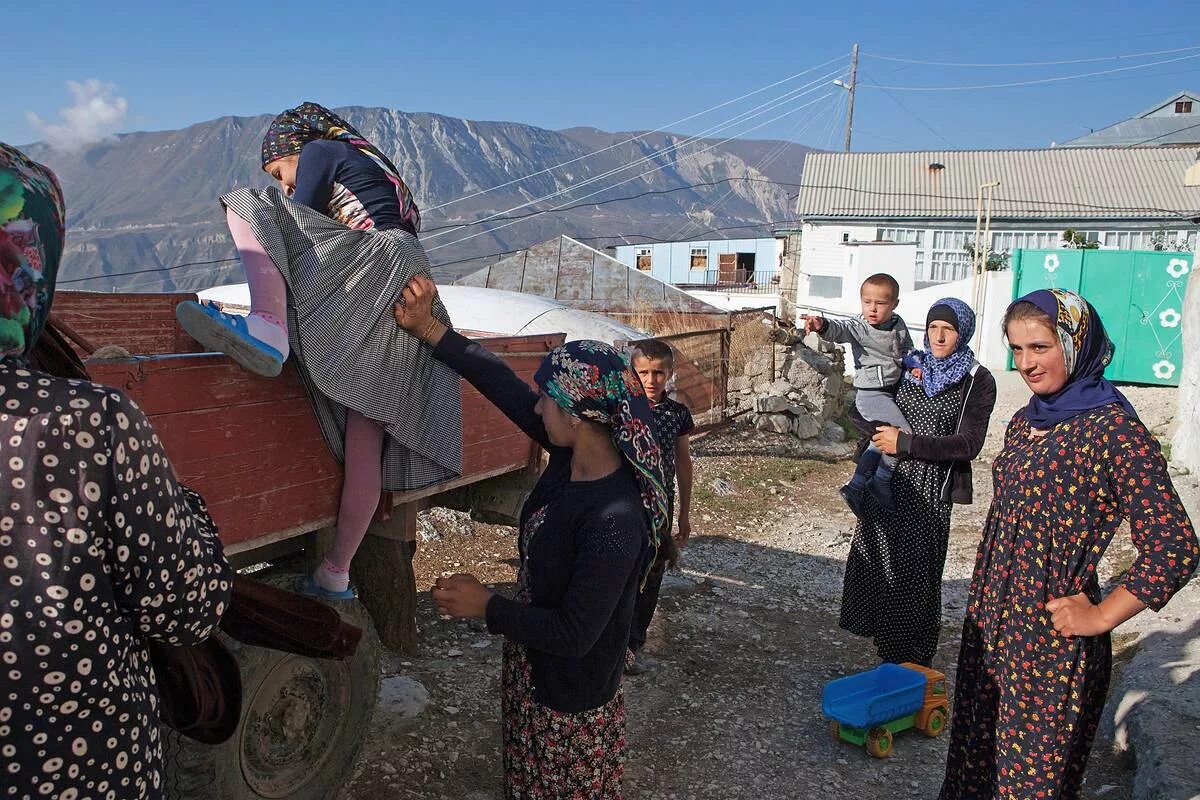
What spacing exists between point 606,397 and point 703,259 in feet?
191

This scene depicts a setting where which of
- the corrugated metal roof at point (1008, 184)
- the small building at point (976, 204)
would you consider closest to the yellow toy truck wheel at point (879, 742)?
the small building at point (976, 204)

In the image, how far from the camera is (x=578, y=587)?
2070 millimetres

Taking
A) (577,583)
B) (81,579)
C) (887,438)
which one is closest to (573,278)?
(887,438)

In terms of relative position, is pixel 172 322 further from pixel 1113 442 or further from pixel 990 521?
pixel 1113 442

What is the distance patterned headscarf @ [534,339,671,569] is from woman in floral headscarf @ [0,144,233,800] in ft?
3.16

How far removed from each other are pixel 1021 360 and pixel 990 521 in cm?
56

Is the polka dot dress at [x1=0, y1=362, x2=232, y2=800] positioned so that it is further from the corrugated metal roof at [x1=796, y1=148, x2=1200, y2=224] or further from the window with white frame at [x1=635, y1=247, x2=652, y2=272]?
the window with white frame at [x1=635, y1=247, x2=652, y2=272]

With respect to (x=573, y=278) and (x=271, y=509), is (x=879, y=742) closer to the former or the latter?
(x=271, y=509)

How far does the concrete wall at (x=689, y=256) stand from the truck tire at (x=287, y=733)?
5557 cm

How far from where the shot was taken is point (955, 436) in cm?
430

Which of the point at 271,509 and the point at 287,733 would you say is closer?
the point at 271,509

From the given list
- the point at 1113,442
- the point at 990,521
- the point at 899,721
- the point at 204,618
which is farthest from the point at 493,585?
the point at 204,618

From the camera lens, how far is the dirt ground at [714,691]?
371 centimetres

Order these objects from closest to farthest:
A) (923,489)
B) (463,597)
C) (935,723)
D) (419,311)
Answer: (463,597) < (419,311) < (935,723) < (923,489)
